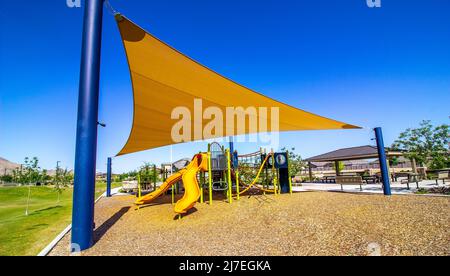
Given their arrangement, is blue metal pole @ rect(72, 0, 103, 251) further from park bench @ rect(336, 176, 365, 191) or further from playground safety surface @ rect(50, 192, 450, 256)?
park bench @ rect(336, 176, 365, 191)

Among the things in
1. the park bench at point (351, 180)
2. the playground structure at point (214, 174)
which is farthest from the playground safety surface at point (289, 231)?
the park bench at point (351, 180)

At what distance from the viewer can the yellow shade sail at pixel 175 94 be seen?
4625mm

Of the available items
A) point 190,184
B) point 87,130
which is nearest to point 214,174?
point 190,184

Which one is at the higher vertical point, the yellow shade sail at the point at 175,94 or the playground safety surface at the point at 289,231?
the yellow shade sail at the point at 175,94

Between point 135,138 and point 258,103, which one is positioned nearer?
point 258,103

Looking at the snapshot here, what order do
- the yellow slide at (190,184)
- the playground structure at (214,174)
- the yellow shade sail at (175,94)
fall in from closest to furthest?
1. the yellow shade sail at (175,94)
2. the yellow slide at (190,184)
3. the playground structure at (214,174)

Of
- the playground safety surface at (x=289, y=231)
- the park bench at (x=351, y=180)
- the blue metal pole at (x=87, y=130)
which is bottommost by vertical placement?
the playground safety surface at (x=289, y=231)

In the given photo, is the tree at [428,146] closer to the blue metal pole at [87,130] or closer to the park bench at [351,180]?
the park bench at [351,180]

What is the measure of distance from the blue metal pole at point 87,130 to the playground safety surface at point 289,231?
415mm

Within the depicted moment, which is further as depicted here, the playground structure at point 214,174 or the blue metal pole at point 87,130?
the playground structure at point 214,174
